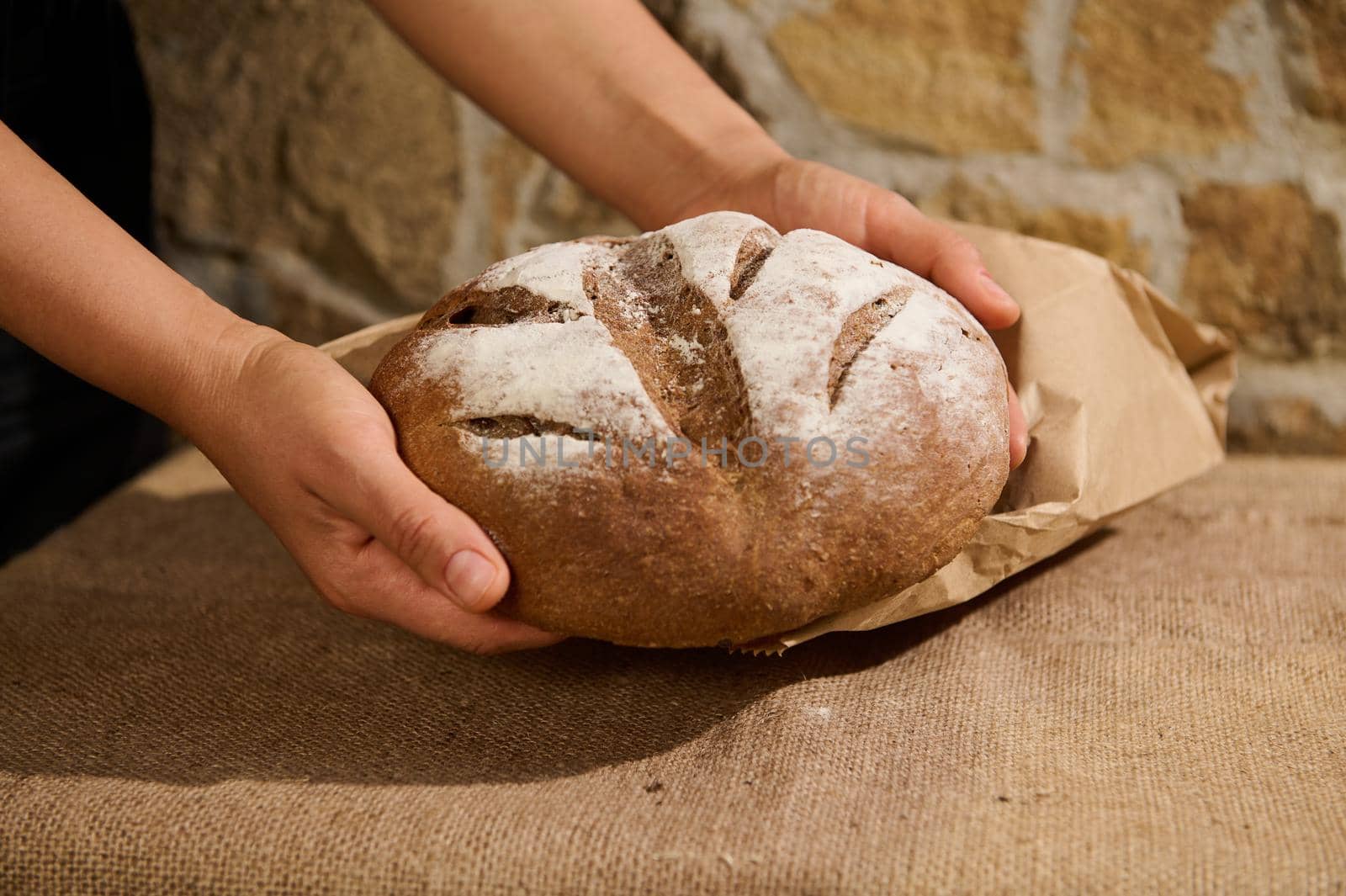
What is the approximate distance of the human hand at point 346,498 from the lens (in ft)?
3.40

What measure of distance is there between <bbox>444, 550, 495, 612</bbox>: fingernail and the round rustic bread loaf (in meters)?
0.05

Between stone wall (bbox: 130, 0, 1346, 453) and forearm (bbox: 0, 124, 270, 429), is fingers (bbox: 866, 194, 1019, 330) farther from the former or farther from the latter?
forearm (bbox: 0, 124, 270, 429)

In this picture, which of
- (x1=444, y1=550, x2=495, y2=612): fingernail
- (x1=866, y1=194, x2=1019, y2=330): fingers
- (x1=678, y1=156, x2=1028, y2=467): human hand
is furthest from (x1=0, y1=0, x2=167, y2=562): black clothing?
(x1=866, y1=194, x2=1019, y2=330): fingers

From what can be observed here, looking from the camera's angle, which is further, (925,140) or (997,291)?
(925,140)

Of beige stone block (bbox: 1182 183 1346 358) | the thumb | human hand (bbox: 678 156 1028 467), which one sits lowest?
beige stone block (bbox: 1182 183 1346 358)

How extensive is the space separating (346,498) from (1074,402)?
0.97 meters

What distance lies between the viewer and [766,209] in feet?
5.14

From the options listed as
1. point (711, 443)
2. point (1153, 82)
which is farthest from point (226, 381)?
point (1153, 82)

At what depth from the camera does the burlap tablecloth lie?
93 centimetres

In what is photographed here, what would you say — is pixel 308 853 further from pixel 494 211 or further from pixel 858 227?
pixel 494 211

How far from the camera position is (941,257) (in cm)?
141

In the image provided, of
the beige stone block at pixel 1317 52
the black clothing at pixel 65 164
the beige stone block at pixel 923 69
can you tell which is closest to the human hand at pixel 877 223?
the beige stone block at pixel 923 69

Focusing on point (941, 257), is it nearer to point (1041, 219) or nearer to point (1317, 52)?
point (1041, 219)

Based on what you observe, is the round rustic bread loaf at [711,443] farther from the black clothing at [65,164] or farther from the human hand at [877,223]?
the black clothing at [65,164]
